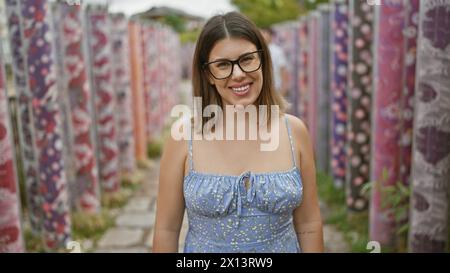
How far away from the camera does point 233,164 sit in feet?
5.44

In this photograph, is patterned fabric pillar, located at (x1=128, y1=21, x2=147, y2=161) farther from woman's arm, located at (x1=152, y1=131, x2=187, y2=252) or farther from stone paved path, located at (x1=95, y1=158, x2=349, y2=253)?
woman's arm, located at (x1=152, y1=131, x2=187, y2=252)

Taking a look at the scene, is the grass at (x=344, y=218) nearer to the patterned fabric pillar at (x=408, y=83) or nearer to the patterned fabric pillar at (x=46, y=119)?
the patterned fabric pillar at (x=408, y=83)

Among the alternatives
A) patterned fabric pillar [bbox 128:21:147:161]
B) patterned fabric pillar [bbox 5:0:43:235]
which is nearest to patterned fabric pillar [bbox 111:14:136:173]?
patterned fabric pillar [bbox 128:21:147:161]

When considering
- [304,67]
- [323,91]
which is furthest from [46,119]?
[304,67]

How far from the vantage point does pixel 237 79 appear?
5.15 feet

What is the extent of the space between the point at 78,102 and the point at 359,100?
2.66 metres

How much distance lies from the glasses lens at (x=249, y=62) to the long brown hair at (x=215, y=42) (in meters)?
0.05

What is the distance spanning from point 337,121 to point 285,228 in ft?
11.5

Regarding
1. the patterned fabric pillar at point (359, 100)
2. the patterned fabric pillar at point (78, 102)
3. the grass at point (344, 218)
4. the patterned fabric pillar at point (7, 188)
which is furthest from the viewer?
the patterned fabric pillar at point (78, 102)

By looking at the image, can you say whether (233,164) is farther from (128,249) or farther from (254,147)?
(128,249)

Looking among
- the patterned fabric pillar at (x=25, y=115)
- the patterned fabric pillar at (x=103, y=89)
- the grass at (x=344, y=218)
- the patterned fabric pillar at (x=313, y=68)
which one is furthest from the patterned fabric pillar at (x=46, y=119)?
the patterned fabric pillar at (x=313, y=68)

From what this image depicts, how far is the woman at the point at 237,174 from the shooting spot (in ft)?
5.21

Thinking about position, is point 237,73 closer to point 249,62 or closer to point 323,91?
point 249,62

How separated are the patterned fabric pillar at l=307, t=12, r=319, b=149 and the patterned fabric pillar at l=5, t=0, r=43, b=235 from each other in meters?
3.89
